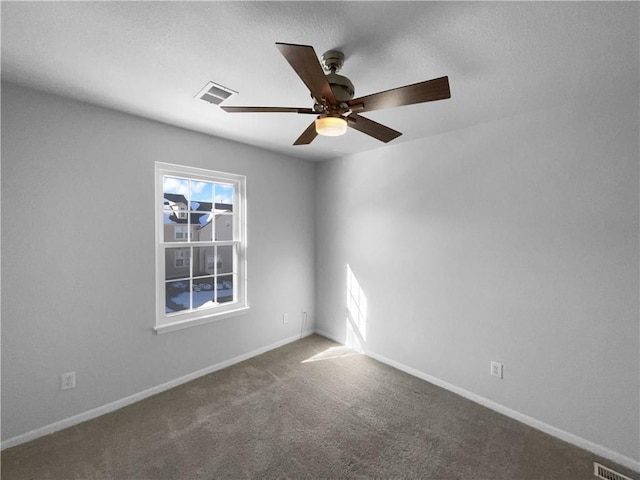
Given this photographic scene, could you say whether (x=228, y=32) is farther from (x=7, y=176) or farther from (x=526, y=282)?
(x=526, y=282)

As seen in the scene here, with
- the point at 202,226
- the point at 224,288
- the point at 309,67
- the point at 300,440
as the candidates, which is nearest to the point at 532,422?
the point at 300,440

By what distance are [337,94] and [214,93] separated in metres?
1.05

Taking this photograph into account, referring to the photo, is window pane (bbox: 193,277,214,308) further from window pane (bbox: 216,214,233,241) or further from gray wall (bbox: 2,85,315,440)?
window pane (bbox: 216,214,233,241)

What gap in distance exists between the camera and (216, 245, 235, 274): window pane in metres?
3.31

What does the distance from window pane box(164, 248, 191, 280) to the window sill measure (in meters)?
0.45

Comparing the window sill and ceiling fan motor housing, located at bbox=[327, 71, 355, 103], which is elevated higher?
ceiling fan motor housing, located at bbox=[327, 71, 355, 103]

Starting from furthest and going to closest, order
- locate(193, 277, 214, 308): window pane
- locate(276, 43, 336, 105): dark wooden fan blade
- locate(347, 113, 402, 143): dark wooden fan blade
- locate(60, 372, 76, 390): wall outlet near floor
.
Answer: locate(193, 277, 214, 308): window pane → locate(60, 372, 76, 390): wall outlet near floor → locate(347, 113, 402, 143): dark wooden fan blade → locate(276, 43, 336, 105): dark wooden fan blade

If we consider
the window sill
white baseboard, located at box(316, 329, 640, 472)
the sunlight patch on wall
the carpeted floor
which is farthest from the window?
white baseboard, located at box(316, 329, 640, 472)

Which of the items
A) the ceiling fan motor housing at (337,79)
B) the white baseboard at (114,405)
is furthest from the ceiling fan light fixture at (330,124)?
the white baseboard at (114,405)

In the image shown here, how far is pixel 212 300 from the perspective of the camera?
3.24m

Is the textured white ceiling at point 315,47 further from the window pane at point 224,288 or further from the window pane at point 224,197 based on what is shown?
the window pane at point 224,288

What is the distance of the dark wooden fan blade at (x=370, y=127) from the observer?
5.46 ft

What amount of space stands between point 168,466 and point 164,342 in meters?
1.12

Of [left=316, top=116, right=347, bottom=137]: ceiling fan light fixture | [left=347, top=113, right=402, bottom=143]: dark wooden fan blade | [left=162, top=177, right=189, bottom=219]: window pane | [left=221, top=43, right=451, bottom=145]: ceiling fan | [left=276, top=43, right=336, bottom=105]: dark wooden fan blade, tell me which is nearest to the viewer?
[left=276, top=43, right=336, bottom=105]: dark wooden fan blade
